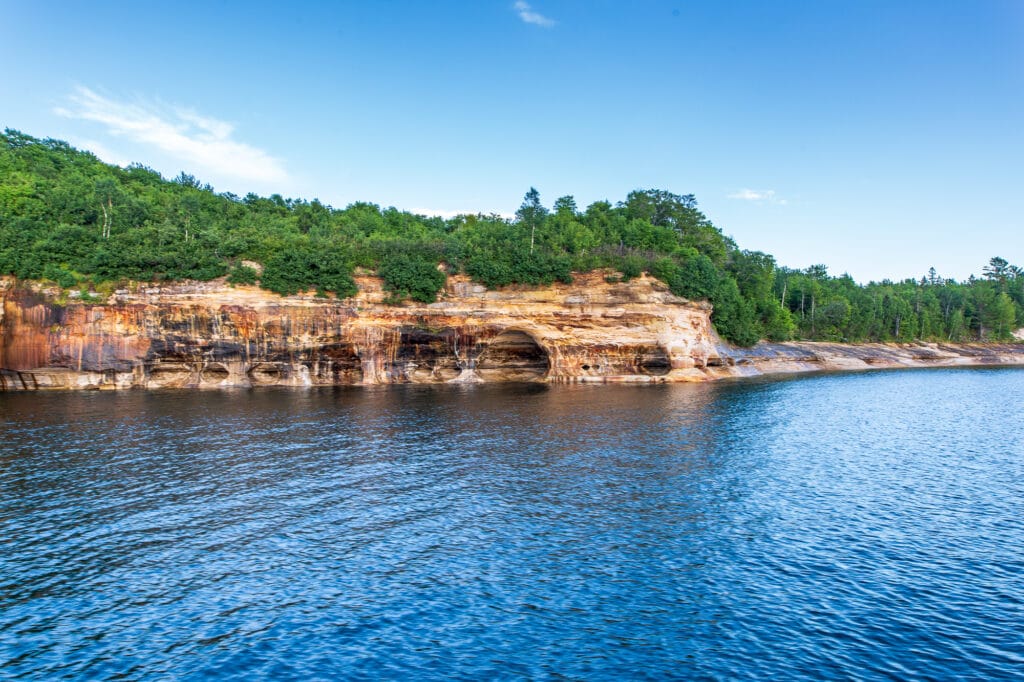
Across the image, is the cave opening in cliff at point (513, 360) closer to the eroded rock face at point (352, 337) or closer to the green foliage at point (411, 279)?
the eroded rock face at point (352, 337)

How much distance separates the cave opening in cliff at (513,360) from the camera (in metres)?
61.8

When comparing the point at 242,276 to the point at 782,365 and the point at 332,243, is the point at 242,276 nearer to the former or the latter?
the point at 332,243

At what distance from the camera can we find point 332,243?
60.5m

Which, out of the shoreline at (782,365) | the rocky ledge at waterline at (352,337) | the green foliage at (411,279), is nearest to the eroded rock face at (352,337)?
the rocky ledge at waterline at (352,337)

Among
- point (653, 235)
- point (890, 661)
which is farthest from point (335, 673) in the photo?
point (653, 235)

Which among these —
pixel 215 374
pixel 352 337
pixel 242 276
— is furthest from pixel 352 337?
pixel 215 374

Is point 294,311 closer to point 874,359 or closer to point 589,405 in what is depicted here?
point 589,405

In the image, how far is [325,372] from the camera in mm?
56594

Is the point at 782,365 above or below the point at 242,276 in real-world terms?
below

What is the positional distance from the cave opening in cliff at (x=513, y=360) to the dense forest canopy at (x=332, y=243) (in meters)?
6.37

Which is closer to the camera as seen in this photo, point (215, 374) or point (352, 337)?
point (215, 374)

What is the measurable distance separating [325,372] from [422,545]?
42262 millimetres

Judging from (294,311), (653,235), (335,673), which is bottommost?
(335,673)

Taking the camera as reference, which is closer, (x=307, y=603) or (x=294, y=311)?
(x=307, y=603)
